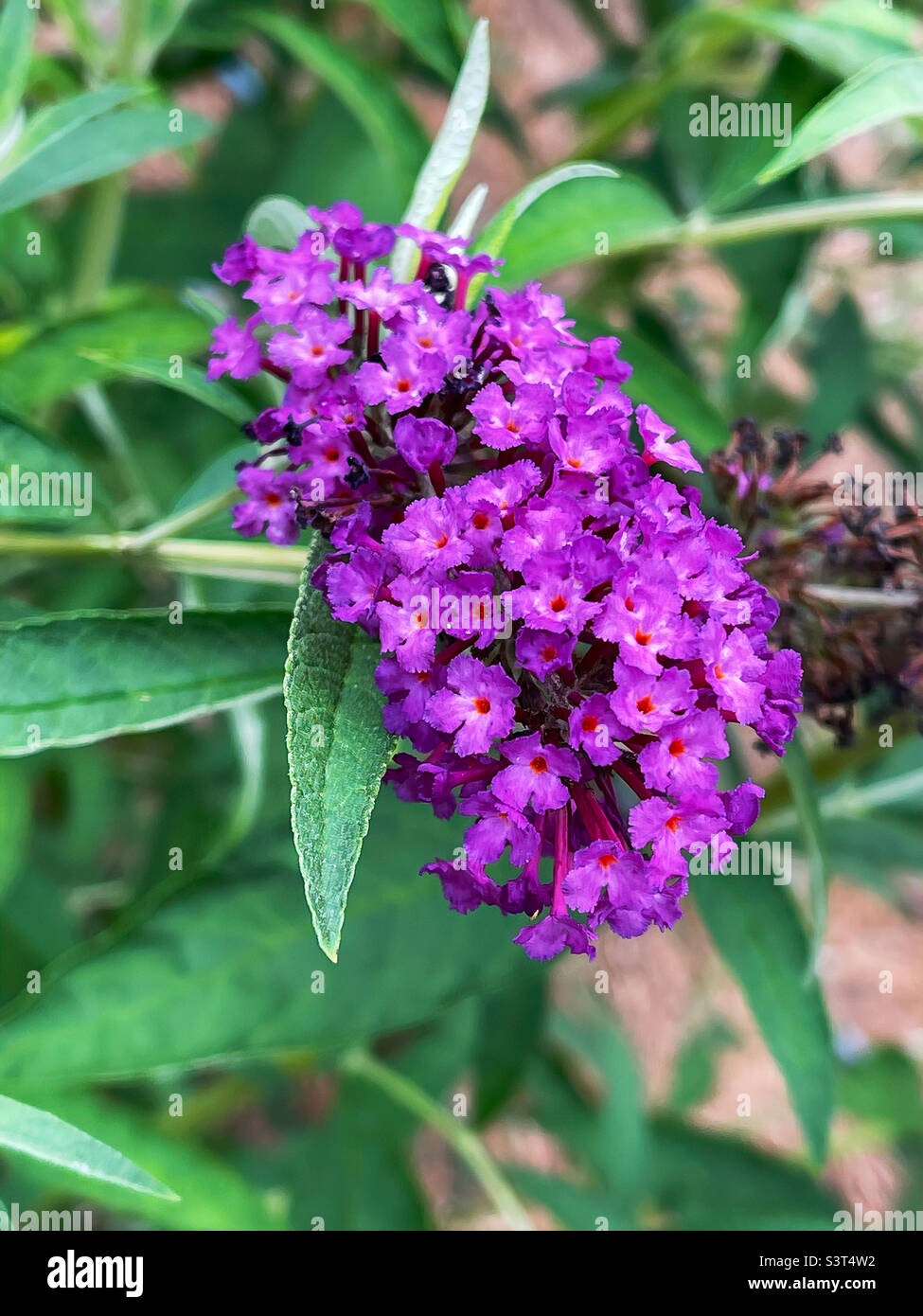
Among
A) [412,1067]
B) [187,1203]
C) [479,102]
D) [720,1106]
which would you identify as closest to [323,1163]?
[412,1067]

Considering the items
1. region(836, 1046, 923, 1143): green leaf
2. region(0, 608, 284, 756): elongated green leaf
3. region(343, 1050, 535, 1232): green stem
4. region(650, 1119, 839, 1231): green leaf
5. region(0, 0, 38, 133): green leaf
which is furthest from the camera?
region(836, 1046, 923, 1143): green leaf

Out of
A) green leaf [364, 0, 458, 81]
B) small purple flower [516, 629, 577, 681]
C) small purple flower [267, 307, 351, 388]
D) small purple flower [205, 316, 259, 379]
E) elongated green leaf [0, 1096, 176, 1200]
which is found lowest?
elongated green leaf [0, 1096, 176, 1200]

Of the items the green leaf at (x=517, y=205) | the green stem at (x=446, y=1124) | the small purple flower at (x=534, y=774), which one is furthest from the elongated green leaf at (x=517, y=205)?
the green stem at (x=446, y=1124)

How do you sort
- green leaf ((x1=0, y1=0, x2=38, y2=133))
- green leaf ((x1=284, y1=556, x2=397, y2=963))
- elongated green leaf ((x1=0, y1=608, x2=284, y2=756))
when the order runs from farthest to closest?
green leaf ((x1=0, y1=0, x2=38, y2=133)), elongated green leaf ((x1=0, y1=608, x2=284, y2=756)), green leaf ((x1=284, y1=556, x2=397, y2=963))

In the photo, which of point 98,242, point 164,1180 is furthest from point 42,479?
point 164,1180

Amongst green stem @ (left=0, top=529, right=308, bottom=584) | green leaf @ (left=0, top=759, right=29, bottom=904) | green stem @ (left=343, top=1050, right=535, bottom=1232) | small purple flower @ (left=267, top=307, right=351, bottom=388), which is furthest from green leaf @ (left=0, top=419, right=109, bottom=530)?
green stem @ (left=343, top=1050, right=535, bottom=1232)

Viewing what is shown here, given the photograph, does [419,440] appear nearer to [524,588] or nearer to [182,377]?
[524,588]

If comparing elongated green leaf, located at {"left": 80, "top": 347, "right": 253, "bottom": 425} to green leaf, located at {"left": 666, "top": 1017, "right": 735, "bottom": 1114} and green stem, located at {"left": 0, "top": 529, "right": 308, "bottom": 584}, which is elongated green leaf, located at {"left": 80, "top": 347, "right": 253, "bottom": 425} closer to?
green stem, located at {"left": 0, "top": 529, "right": 308, "bottom": 584}
